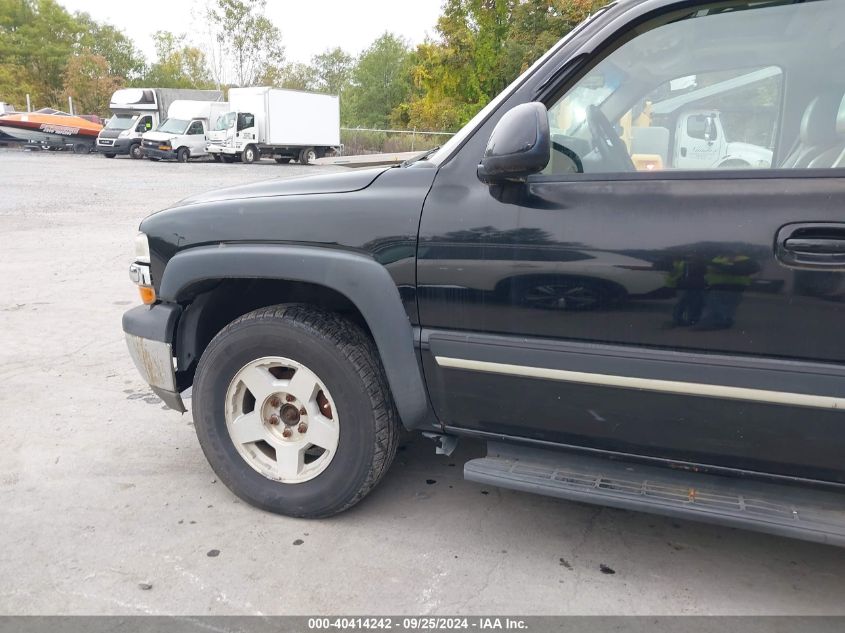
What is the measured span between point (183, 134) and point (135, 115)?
22.2 feet

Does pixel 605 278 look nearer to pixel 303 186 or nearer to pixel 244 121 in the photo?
pixel 303 186

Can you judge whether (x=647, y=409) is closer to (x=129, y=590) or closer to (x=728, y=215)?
(x=728, y=215)

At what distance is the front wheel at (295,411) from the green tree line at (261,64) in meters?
28.7

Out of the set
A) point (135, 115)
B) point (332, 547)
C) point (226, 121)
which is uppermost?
point (135, 115)

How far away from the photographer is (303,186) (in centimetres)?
277

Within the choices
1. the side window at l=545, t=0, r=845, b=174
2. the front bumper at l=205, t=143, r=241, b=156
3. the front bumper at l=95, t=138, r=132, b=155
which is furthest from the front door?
the front bumper at l=95, t=138, r=132, b=155

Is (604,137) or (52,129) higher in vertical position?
(52,129)

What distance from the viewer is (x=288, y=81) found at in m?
58.7

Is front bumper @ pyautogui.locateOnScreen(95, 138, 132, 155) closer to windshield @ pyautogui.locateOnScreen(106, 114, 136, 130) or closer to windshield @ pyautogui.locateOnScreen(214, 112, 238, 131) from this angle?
windshield @ pyautogui.locateOnScreen(106, 114, 136, 130)

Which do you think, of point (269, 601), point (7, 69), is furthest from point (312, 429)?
point (7, 69)

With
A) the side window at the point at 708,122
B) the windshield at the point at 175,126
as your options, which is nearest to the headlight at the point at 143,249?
the side window at the point at 708,122

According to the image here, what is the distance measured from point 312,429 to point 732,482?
153cm

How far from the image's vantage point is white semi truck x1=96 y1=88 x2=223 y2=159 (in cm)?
3042

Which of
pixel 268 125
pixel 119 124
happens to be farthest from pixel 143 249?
pixel 119 124
